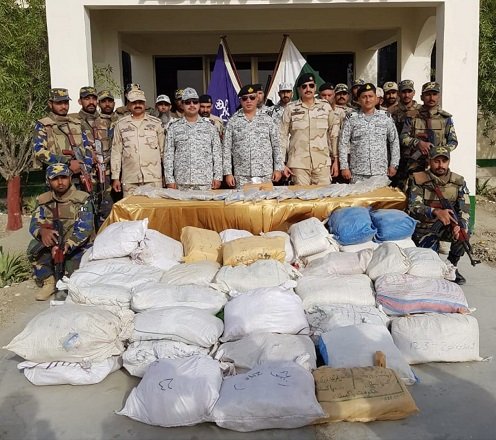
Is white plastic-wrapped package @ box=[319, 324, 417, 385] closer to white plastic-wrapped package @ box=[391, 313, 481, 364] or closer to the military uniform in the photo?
white plastic-wrapped package @ box=[391, 313, 481, 364]

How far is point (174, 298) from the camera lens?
133 inches

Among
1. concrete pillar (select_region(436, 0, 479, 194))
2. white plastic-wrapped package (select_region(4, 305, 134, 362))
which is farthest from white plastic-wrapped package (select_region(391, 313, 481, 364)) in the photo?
concrete pillar (select_region(436, 0, 479, 194))

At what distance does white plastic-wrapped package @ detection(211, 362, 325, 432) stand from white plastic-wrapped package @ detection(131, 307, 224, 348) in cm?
55

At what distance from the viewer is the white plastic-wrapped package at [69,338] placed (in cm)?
296

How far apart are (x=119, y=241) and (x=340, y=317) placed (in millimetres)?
1816

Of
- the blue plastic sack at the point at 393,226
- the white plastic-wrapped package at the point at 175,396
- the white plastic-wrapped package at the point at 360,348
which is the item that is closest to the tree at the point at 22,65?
the blue plastic sack at the point at 393,226

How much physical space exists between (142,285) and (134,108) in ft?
7.62

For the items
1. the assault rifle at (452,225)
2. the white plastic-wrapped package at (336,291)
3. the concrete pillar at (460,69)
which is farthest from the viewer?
the concrete pillar at (460,69)

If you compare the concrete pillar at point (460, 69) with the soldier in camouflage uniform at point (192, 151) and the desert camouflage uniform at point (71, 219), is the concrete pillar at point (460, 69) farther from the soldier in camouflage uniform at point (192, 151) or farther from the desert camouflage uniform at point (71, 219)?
the desert camouflage uniform at point (71, 219)

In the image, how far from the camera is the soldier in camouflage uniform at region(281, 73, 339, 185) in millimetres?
5434

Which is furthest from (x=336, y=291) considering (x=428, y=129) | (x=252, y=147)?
(x=428, y=129)

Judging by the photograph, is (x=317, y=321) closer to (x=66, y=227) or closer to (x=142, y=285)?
(x=142, y=285)

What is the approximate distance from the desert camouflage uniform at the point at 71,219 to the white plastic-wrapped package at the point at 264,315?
1853mm

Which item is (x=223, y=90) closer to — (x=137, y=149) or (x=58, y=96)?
(x=137, y=149)
